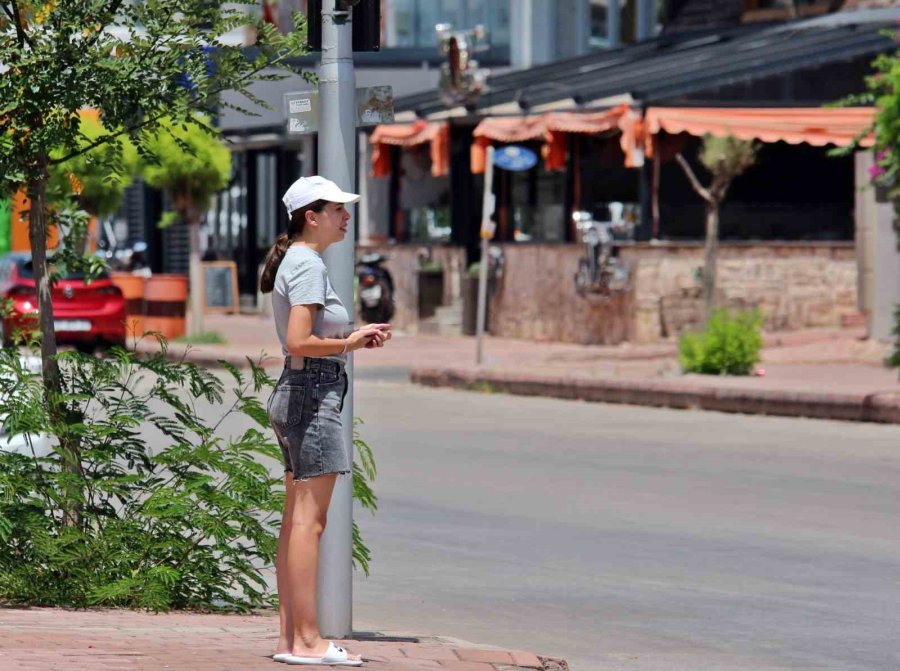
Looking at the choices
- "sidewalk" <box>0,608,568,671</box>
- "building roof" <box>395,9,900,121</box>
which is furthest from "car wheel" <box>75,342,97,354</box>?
"sidewalk" <box>0,608,568,671</box>

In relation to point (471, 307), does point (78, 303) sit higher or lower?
higher

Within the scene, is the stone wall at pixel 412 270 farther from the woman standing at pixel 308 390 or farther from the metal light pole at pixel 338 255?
the woman standing at pixel 308 390

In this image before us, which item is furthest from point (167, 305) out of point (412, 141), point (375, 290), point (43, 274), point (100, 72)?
point (100, 72)

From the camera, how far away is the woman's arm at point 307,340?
6.88 metres

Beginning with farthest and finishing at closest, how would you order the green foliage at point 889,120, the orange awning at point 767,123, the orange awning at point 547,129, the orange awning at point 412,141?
the orange awning at point 412,141 < the orange awning at point 547,129 < the orange awning at point 767,123 < the green foliage at point 889,120

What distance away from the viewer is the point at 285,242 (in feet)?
23.4

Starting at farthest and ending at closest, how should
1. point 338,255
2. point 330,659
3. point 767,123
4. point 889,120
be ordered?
point 767,123 → point 889,120 → point 338,255 → point 330,659

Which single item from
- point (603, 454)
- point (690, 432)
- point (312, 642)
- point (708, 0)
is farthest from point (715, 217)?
point (312, 642)

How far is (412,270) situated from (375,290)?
818 millimetres

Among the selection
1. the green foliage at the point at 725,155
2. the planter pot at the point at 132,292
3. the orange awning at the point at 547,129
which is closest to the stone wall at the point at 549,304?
the orange awning at the point at 547,129

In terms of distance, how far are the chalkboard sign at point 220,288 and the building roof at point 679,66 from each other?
621 centimetres

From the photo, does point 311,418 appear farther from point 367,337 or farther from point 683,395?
point 683,395

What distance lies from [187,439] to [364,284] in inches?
979

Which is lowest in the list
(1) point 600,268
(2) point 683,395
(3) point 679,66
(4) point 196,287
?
(2) point 683,395
